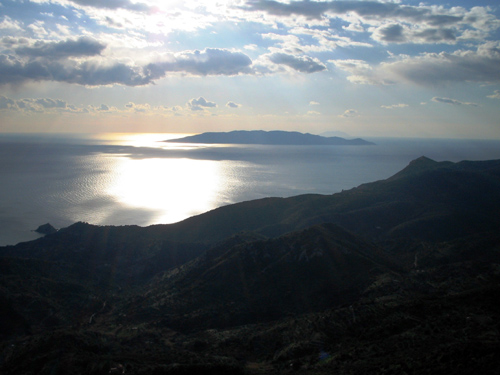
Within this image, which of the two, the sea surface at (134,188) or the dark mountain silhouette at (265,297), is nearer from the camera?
the dark mountain silhouette at (265,297)

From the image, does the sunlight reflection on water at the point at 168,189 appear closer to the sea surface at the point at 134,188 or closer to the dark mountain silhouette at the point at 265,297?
the sea surface at the point at 134,188

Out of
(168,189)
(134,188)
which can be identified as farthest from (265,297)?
(134,188)

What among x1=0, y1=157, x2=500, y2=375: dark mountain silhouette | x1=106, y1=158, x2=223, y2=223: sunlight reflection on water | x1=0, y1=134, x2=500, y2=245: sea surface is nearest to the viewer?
x1=0, y1=157, x2=500, y2=375: dark mountain silhouette

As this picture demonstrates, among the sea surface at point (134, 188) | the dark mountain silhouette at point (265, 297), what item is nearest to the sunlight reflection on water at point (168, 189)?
the sea surface at point (134, 188)

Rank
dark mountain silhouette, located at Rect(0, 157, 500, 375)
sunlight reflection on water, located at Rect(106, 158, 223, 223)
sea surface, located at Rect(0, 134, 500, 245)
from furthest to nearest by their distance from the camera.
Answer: sunlight reflection on water, located at Rect(106, 158, 223, 223)
sea surface, located at Rect(0, 134, 500, 245)
dark mountain silhouette, located at Rect(0, 157, 500, 375)

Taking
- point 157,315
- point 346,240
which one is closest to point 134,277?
point 157,315

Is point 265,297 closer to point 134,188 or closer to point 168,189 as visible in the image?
point 168,189

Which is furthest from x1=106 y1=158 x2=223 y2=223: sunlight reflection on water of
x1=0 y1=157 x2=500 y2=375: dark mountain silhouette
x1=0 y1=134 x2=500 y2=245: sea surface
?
x1=0 y1=157 x2=500 y2=375: dark mountain silhouette

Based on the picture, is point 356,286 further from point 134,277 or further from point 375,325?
point 134,277

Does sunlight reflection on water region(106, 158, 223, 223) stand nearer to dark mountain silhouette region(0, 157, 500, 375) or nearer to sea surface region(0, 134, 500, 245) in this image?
sea surface region(0, 134, 500, 245)
